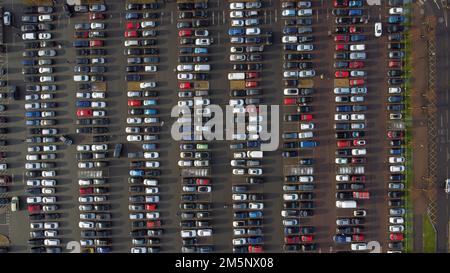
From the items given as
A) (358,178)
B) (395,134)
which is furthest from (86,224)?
(395,134)

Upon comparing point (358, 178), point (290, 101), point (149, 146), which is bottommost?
point (358, 178)

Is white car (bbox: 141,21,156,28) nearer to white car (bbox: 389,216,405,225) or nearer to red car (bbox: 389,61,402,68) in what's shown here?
red car (bbox: 389,61,402,68)

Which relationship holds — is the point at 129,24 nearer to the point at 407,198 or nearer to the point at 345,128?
the point at 345,128

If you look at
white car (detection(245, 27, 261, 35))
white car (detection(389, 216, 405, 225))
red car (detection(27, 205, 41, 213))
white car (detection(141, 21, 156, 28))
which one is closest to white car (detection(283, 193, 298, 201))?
white car (detection(389, 216, 405, 225))

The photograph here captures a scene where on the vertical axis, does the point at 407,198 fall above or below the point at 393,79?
below

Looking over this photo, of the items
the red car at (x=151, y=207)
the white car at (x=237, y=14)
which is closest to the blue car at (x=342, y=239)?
the red car at (x=151, y=207)

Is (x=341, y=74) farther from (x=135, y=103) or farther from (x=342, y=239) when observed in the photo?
(x=135, y=103)

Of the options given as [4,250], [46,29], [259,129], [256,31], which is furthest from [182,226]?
[46,29]
